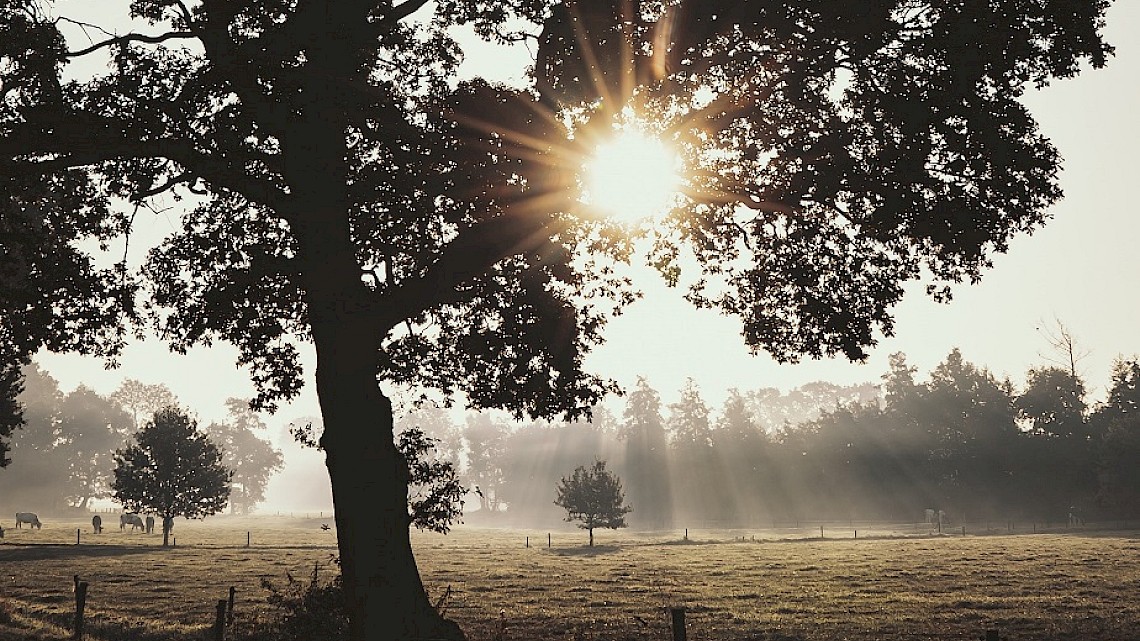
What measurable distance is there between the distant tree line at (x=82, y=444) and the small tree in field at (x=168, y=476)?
38024 millimetres

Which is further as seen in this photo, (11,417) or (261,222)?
(11,417)

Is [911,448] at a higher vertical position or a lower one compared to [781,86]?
lower

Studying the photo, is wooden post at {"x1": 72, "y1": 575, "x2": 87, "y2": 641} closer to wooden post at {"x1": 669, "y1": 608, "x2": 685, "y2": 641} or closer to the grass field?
the grass field

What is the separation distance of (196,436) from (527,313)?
48.3m

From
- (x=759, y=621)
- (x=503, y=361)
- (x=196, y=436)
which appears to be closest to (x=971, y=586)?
(x=759, y=621)

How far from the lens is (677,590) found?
88.2ft

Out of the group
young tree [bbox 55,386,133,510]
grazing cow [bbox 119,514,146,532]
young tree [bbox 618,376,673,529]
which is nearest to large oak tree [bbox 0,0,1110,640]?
grazing cow [bbox 119,514,146,532]

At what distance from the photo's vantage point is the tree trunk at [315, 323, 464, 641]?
11.3 m

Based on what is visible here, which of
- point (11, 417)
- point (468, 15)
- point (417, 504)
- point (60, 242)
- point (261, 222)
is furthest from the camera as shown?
point (11, 417)

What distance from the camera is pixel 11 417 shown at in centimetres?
3534

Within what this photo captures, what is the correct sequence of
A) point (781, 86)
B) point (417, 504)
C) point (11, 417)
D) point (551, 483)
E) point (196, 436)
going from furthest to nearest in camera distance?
point (551, 483) < point (196, 436) < point (11, 417) < point (417, 504) < point (781, 86)

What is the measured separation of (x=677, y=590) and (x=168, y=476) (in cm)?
4253

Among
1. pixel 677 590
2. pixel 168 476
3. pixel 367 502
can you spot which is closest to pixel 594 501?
pixel 168 476

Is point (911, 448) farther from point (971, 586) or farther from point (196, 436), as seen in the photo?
point (196, 436)
